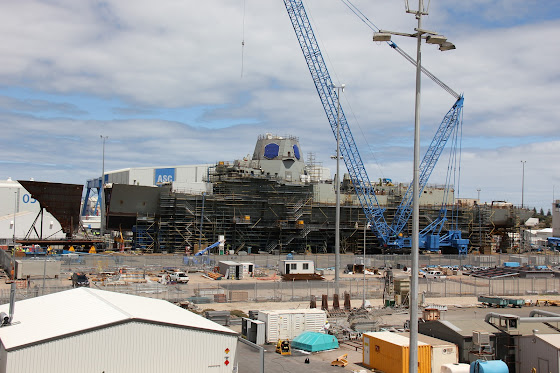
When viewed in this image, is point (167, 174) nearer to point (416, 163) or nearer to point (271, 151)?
point (271, 151)

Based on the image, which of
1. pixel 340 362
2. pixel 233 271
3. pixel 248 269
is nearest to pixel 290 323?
pixel 340 362

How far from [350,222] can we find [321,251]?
7.26 m

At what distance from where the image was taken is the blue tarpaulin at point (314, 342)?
95.1ft

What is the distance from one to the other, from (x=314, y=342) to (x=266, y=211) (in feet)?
192

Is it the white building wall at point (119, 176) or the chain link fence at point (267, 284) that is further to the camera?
the white building wall at point (119, 176)

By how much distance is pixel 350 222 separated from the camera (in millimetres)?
94438

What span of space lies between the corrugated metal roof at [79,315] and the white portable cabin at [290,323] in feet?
22.7

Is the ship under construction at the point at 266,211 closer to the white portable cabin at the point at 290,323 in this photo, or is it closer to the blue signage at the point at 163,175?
the blue signage at the point at 163,175

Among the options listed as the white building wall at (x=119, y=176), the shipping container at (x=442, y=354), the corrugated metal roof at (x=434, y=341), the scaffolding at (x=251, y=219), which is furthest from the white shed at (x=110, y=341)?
the white building wall at (x=119, y=176)

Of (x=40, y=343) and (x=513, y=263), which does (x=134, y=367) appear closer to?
(x=40, y=343)

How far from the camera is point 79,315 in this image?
2120cm

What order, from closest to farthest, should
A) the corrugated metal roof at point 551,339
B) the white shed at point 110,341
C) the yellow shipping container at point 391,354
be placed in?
the white shed at point 110,341
the corrugated metal roof at point 551,339
the yellow shipping container at point 391,354

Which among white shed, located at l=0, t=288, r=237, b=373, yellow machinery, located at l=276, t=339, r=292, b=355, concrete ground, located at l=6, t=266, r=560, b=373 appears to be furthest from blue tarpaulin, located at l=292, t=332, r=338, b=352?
white shed, located at l=0, t=288, r=237, b=373

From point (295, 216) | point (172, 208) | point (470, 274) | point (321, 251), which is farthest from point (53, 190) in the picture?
point (470, 274)
